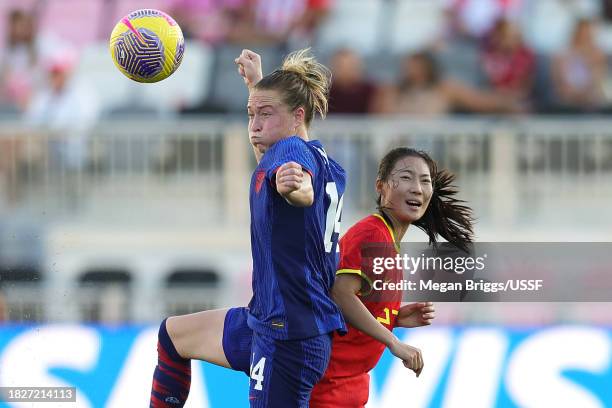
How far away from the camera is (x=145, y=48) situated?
19.9 feet

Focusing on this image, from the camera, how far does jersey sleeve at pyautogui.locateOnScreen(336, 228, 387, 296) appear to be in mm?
5387

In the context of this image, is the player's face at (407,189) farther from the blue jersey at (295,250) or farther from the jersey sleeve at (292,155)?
the jersey sleeve at (292,155)

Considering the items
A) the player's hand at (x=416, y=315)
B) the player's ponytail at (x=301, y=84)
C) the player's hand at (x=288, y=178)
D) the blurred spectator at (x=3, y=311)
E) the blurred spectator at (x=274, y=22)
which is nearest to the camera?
the player's hand at (x=288, y=178)

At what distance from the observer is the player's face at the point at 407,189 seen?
18.3 feet

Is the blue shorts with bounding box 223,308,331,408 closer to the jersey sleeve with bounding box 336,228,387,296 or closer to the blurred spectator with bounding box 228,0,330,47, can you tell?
the jersey sleeve with bounding box 336,228,387,296

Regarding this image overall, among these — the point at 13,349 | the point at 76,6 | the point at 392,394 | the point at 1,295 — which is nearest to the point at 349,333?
the point at 392,394

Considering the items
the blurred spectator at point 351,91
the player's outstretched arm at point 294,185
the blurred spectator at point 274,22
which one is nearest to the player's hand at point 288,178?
the player's outstretched arm at point 294,185

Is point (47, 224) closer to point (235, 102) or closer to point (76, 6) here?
point (235, 102)

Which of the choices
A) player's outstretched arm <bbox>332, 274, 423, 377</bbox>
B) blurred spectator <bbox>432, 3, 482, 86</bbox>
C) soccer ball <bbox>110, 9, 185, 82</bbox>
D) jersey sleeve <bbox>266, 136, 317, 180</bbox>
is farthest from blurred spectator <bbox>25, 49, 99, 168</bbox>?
jersey sleeve <bbox>266, 136, 317, 180</bbox>

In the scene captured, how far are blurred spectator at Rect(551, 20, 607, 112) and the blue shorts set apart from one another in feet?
23.3

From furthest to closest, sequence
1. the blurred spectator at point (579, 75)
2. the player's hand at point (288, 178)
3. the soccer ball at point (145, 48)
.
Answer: the blurred spectator at point (579, 75), the soccer ball at point (145, 48), the player's hand at point (288, 178)

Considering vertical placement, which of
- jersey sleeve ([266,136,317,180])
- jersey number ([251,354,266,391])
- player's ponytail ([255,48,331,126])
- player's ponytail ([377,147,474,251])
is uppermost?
player's ponytail ([255,48,331,126])

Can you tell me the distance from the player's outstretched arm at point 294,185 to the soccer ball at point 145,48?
1.59 meters

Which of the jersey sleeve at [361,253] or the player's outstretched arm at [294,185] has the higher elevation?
the player's outstretched arm at [294,185]
